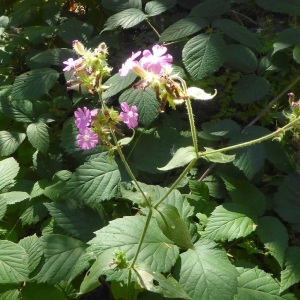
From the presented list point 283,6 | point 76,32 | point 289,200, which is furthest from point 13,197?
point 283,6

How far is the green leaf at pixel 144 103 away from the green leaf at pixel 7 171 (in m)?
0.47

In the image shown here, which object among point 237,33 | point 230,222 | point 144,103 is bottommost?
point 230,222

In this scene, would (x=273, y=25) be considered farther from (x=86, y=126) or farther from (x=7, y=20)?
(x=86, y=126)

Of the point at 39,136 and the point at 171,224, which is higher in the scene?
the point at 171,224

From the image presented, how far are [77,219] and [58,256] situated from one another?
15 cm

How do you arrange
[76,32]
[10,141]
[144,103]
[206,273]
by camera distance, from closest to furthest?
[206,273] < [144,103] < [10,141] < [76,32]

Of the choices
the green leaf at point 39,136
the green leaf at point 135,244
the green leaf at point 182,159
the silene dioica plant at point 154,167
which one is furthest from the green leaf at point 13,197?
the green leaf at point 182,159

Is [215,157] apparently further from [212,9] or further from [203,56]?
[212,9]

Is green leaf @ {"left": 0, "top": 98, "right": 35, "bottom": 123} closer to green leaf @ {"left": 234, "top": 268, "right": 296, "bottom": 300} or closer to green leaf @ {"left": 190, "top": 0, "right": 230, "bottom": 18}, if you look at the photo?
green leaf @ {"left": 190, "top": 0, "right": 230, "bottom": 18}

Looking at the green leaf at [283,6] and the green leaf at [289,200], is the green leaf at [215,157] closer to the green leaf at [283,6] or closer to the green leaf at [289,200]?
the green leaf at [289,200]

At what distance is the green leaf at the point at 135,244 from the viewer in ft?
5.27

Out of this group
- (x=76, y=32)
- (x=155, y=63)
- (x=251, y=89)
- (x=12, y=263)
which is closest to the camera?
(x=155, y=63)

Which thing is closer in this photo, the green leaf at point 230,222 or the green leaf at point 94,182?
the green leaf at point 230,222

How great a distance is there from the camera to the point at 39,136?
7.09ft
